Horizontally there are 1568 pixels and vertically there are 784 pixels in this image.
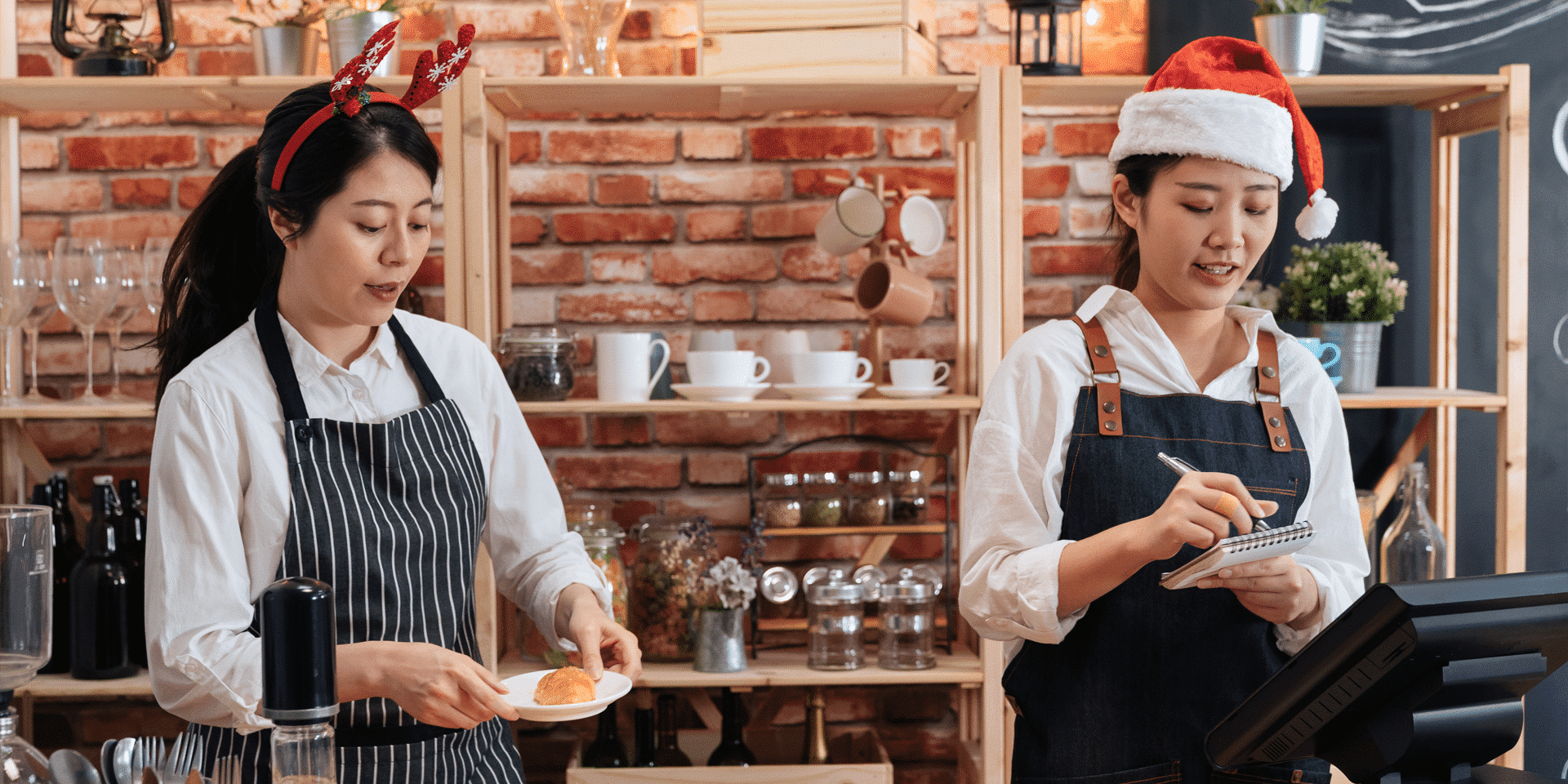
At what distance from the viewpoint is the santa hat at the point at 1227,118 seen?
4.41ft

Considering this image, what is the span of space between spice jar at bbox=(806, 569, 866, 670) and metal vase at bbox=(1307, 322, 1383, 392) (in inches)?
38.7

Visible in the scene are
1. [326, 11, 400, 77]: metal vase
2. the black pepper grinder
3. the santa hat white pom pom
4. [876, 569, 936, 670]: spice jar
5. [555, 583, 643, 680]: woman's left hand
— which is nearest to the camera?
the black pepper grinder

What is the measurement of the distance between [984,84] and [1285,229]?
79 centimetres

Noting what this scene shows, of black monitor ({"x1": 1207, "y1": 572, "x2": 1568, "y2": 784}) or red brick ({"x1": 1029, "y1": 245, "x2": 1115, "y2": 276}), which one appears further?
red brick ({"x1": 1029, "y1": 245, "x2": 1115, "y2": 276})

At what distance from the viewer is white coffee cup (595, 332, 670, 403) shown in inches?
83.0

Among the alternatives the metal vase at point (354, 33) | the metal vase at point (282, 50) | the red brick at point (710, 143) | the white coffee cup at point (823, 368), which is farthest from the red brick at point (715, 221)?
the metal vase at point (282, 50)

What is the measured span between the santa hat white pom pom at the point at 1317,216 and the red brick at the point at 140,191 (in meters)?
2.18

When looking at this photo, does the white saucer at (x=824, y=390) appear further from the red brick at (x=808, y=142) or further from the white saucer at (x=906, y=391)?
the red brick at (x=808, y=142)

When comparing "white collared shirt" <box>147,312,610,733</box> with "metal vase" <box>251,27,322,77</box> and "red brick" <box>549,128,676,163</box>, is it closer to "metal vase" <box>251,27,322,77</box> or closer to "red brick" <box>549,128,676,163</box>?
"metal vase" <box>251,27,322,77</box>

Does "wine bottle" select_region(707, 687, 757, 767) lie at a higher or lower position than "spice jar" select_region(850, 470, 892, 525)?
lower

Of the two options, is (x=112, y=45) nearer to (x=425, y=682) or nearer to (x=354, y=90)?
A: (x=354, y=90)

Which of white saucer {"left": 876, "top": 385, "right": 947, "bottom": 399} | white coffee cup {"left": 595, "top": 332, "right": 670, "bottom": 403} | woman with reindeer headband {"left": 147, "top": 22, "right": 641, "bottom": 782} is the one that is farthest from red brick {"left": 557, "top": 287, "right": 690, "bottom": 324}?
woman with reindeer headband {"left": 147, "top": 22, "right": 641, "bottom": 782}

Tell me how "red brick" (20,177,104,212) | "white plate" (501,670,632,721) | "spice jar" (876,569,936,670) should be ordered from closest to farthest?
"white plate" (501,670,632,721) → "spice jar" (876,569,936,670) → "red brick" (20,177,104,212)

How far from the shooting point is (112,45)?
2.12 m
